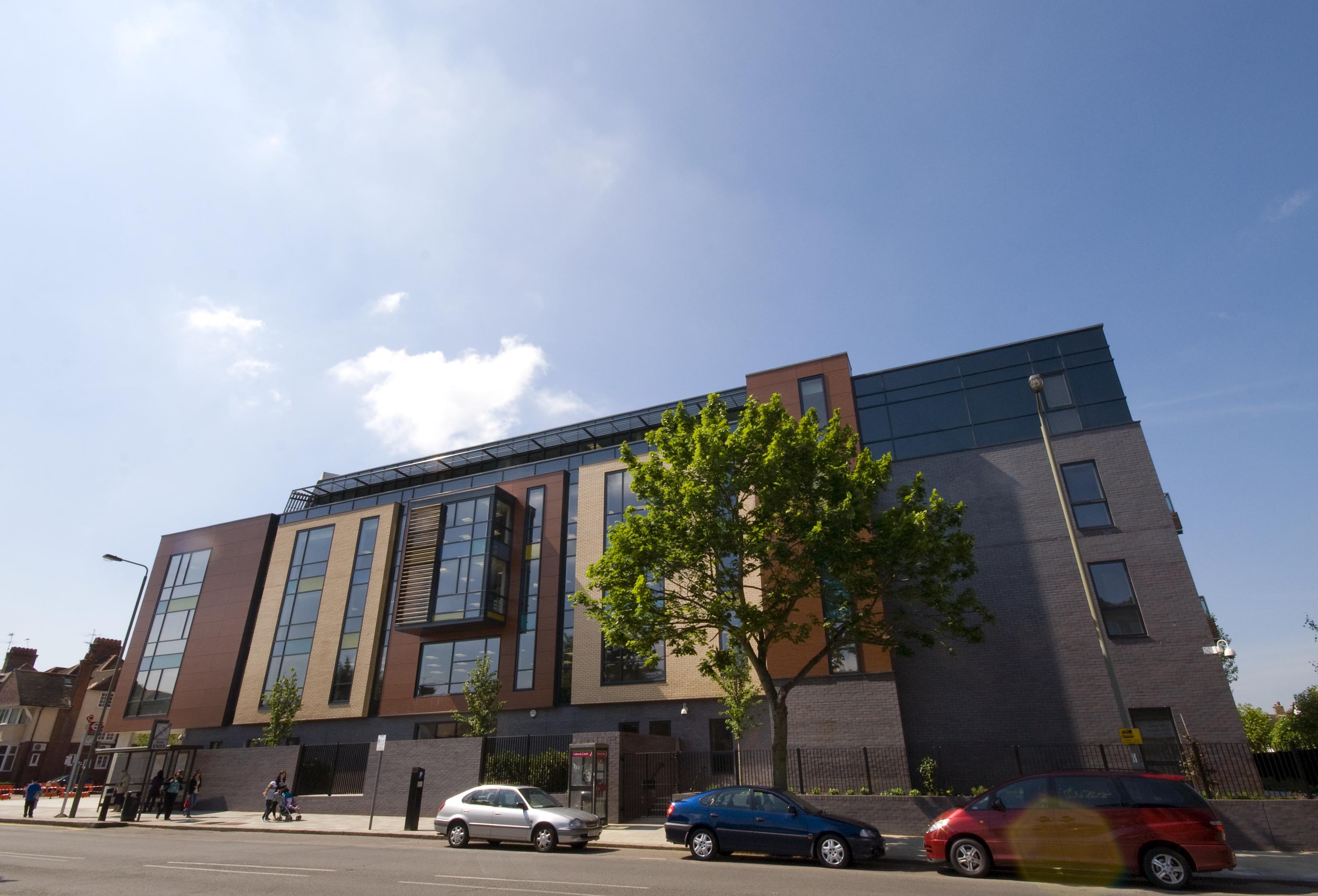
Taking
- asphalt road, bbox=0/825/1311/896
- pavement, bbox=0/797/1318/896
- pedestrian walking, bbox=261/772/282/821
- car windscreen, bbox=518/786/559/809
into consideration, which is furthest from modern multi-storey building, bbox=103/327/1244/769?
asphalt road, bbox=0/825/1311/896

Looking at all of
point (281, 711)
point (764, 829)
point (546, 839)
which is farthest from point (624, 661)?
point (281, 711)

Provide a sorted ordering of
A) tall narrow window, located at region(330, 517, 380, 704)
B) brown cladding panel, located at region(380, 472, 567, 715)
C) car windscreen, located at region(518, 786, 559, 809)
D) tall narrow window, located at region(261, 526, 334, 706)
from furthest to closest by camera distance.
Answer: tall narrow window, located at region(261, 526, 334, 706)
tall narrow window, located at region(330, 517, 380, 704)
brown cladding panel, located at region(380, 472, 567, 715)
car windscreen, located at region(518, 786, 559, 809)

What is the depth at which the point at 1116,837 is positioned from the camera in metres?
11.3

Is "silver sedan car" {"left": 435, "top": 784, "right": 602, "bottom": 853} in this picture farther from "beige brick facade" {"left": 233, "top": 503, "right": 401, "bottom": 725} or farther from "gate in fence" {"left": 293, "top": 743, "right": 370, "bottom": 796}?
"beige brick facade" {"left": 233, "top": 503, "right": 401, "bottom": 725}

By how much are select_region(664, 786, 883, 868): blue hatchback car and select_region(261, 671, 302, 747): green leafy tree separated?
79.9 feet

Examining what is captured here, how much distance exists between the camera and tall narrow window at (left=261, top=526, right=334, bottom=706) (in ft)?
117

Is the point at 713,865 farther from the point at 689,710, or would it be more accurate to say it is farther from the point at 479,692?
the point at 479,692

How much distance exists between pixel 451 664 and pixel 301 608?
1110 centimetres

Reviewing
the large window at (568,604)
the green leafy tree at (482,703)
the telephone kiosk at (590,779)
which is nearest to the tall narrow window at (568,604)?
the large window at (568,604)

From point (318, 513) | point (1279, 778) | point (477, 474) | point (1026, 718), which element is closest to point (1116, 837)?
point (1026, 718)

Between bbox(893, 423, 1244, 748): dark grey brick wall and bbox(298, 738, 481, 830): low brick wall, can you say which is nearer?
bbox(893, 423, 1244, 748): dark grey brick wall

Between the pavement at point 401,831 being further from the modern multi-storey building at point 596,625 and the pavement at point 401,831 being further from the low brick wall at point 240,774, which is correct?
the modern multi-storey building at point 596,625

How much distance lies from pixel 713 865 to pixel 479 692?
1788cm

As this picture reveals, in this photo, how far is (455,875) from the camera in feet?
38.2
